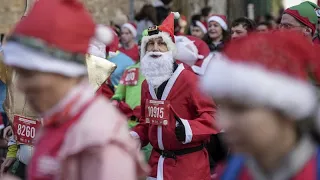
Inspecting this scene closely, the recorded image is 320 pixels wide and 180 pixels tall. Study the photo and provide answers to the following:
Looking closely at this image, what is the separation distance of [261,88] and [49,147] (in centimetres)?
79

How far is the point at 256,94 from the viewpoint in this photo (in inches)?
121

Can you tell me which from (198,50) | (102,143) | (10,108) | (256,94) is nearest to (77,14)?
(102,143)

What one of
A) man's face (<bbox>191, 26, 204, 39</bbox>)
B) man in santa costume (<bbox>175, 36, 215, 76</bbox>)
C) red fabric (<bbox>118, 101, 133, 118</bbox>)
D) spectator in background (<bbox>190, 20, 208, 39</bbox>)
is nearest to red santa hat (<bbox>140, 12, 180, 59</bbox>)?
red fabric (<bbox>118, 101, 133, 118</bbox>)

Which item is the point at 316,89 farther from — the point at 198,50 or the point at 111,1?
the point at 111,1

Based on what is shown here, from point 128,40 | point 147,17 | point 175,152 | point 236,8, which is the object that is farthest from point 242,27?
point 236,8

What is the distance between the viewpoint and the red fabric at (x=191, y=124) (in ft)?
24.4

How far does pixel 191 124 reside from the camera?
7340 mm

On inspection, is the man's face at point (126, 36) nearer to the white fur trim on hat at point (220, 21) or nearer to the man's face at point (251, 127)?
the white fur trim on hat at point (220, 21)

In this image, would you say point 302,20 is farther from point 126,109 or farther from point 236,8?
point 236,8

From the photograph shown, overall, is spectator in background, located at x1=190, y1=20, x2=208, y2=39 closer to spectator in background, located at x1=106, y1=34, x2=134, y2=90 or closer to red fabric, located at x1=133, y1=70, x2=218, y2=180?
spectator in background, located at x1=106, y1=34, x2=134, y2=90

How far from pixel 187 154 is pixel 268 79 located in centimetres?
454

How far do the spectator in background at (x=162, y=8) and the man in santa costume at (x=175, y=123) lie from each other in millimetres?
9193

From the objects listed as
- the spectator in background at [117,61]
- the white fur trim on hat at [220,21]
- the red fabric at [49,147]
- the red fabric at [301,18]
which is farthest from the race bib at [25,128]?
the white fur trim on hat at [220,21]

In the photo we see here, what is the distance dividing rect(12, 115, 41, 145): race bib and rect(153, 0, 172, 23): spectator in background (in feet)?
32.5
